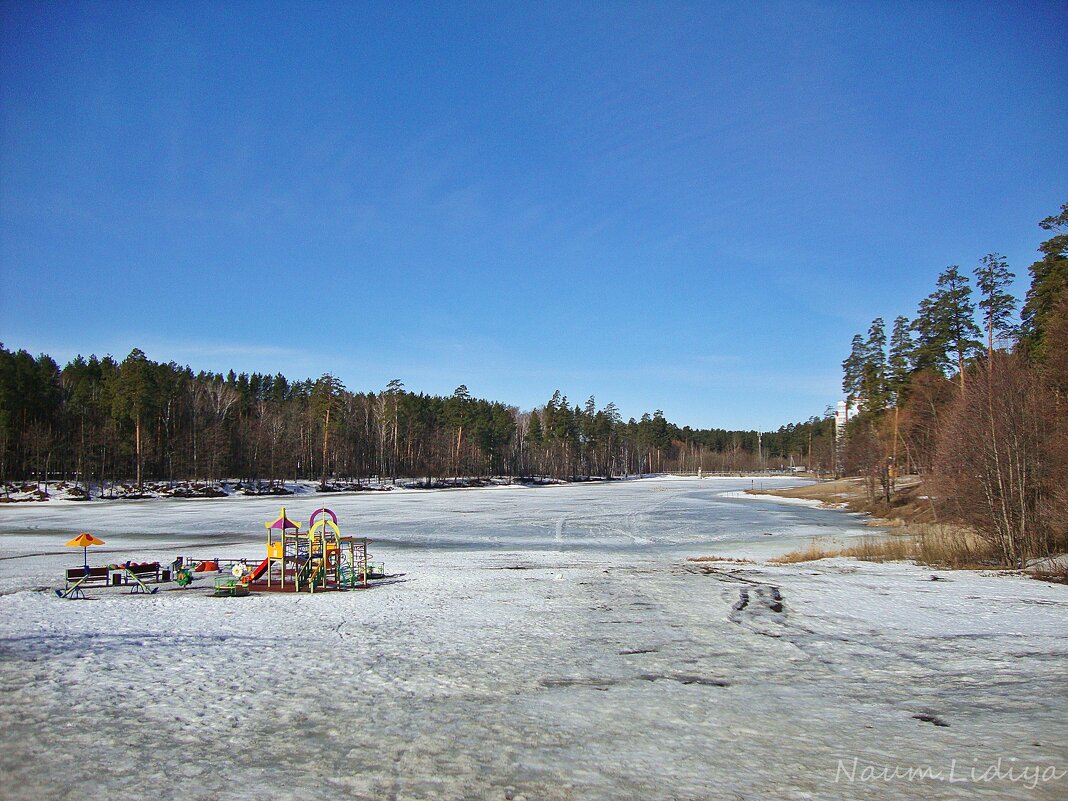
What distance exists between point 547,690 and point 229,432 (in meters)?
90.2

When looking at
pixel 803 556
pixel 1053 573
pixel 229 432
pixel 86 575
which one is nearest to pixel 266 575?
pixel 86 575

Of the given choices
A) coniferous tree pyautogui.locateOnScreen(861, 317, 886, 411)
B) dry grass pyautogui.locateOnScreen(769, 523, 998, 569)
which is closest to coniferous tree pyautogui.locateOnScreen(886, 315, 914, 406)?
coniferous tree pyautogui.locateOnScreen(861, 317, 886, 411)

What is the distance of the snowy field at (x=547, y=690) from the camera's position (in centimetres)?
641

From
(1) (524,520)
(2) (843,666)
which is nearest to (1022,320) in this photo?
(1) (524,520)

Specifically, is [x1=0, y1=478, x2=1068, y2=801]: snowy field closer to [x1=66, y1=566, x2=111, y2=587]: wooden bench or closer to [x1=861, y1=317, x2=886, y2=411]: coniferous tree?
[x1=66, y1=566, x2=111, y2=587]: wooden bench

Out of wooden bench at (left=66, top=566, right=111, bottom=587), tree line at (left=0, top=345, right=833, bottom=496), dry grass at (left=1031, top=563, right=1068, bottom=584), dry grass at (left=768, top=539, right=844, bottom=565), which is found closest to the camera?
wooden bench at (left=66, top=566, right=111, bottom=587)

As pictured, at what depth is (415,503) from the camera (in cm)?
6309

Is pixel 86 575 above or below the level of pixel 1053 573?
above

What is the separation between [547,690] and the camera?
943 centimetres

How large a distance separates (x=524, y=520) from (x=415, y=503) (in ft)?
A: 67.8

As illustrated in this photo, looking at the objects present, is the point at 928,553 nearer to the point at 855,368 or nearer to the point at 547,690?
the point at 547,690

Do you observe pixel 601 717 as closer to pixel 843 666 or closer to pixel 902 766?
pixel 902 766

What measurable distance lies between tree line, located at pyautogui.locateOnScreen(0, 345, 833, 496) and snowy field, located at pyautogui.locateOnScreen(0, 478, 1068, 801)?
216 feet

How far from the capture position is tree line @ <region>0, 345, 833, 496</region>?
75938mm
